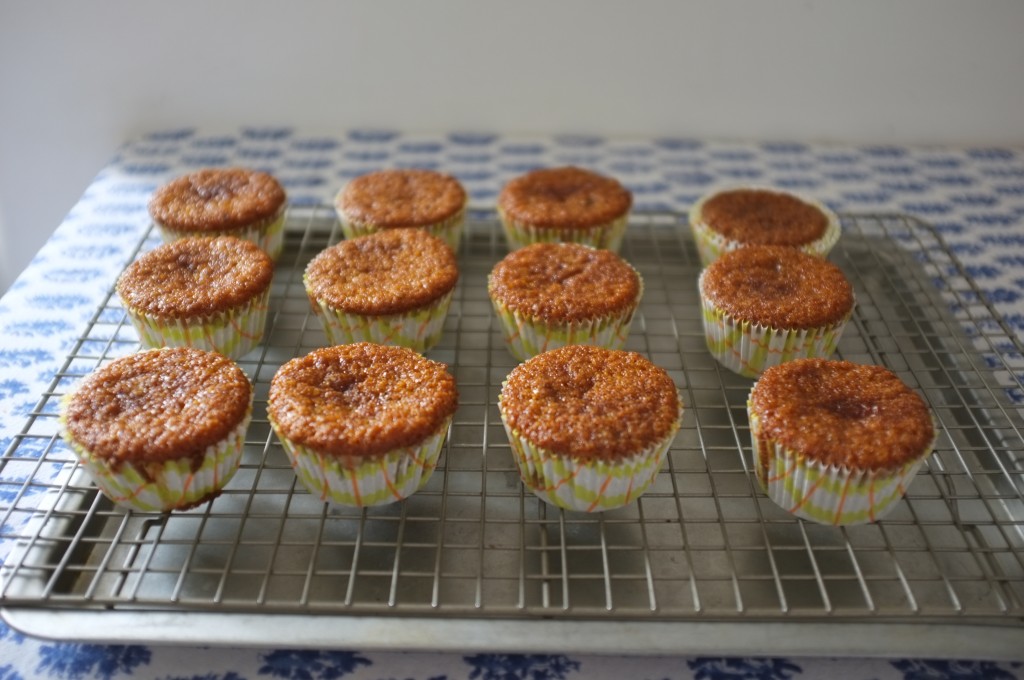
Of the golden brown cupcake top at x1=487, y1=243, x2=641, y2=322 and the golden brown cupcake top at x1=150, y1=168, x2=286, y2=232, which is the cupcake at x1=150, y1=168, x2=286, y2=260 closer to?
the golden brown cupcake top at x1=150, y1=168, x2=286, y2=232

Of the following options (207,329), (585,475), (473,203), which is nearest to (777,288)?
(585,475)

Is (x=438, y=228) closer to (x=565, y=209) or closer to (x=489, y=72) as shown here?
(x=565, y=209)

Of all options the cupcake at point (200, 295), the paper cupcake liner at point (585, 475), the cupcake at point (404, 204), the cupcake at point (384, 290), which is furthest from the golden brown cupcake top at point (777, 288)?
the cupcake at point (200, 295)

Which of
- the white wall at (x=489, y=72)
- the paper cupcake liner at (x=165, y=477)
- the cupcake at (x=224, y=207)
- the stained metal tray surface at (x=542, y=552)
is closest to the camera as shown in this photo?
the stained metal tray surface at (x=542, y=552)

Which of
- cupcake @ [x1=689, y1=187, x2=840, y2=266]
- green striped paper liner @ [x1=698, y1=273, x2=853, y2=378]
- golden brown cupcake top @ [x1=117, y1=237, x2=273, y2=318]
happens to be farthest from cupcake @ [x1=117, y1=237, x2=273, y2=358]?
cupcake @ [x1=689, y1=187, x2=840, y2=266]

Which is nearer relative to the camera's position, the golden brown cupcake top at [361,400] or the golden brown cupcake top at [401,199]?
the golden brown cupcake top at [361,400]

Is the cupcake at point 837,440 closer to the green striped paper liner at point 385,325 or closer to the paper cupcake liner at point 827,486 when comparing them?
the paper cupcake liner at point 827,486
